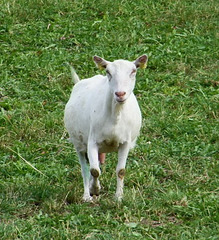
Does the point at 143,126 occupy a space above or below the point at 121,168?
below

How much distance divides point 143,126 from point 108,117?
3.06 meters

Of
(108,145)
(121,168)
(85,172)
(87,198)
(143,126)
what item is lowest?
(143,126)

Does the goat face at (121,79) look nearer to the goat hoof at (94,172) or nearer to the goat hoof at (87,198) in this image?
the goat hoof at (94,172)

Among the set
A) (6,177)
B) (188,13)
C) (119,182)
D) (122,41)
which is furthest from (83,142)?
(188,13)

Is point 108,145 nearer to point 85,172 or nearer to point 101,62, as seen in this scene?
point 85,172

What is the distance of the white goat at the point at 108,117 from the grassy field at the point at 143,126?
438 millimetres

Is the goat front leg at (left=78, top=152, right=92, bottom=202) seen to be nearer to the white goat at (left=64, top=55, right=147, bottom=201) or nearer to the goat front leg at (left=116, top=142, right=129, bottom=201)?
the white goat at (left=64, top=55, right=147, bottom=201)

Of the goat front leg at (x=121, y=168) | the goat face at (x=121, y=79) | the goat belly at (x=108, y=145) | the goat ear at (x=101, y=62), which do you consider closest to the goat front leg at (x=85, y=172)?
the goat front leg at (x=121, y=168)

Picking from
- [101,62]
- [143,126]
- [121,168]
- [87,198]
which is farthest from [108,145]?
[143,126]

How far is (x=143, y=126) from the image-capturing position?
1156 cm

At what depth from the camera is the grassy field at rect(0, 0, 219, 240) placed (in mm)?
8328

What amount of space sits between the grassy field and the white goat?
44cm

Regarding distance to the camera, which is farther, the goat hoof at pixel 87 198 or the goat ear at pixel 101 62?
the goat hoof at pixel 87 198

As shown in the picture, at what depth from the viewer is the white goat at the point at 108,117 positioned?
819 cm
